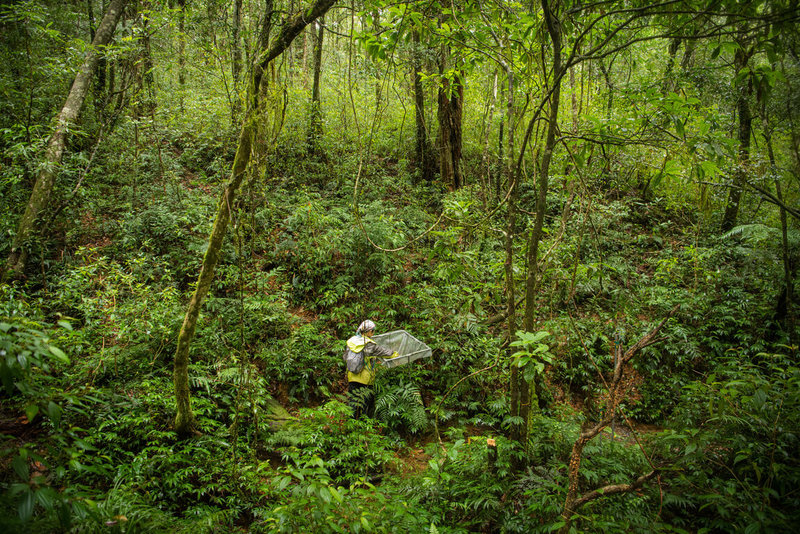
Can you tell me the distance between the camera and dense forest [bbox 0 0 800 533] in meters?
2.93

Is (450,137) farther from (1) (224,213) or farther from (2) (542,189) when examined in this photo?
(1) (224,213)

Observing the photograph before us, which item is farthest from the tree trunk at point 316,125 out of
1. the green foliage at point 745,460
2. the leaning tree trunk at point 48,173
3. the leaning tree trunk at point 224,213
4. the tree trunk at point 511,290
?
the green foliage at point 745,460

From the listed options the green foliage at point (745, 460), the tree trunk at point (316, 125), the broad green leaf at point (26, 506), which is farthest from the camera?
the tree trunk at point (316, 125)

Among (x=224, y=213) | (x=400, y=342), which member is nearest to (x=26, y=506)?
(x=224, y=213)

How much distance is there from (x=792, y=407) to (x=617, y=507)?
6.87 ft

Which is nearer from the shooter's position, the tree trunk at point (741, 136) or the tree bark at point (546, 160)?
the tree bark at point (546, 160)

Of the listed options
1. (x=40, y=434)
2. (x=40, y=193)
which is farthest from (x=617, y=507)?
(x=40, y=193)

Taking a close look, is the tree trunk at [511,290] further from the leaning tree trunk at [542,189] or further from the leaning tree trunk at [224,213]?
the leaning tree trunk at [224,213]

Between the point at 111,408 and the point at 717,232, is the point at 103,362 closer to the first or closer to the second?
the point at 111,408

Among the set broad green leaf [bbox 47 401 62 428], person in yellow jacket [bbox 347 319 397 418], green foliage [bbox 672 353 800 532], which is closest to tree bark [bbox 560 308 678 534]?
green foliage [bbox 672 353 800 532]

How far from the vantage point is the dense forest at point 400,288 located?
293 cm

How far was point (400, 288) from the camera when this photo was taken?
8.27 metres

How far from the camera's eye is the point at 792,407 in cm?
346

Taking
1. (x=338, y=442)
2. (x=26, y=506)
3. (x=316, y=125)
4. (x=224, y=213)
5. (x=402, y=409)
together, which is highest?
(x=316, y=125)
